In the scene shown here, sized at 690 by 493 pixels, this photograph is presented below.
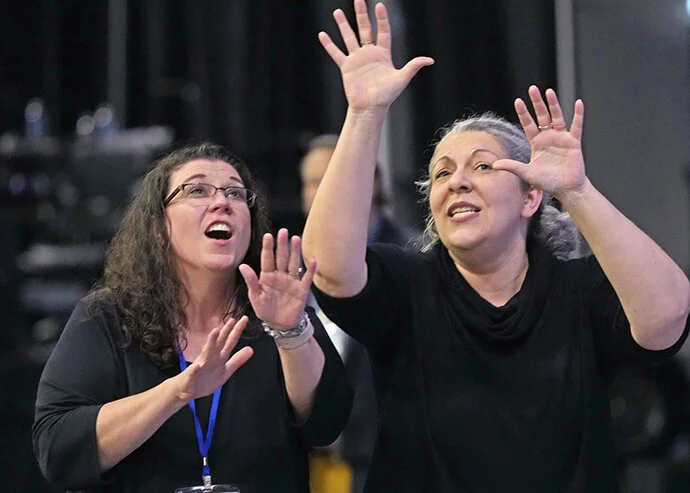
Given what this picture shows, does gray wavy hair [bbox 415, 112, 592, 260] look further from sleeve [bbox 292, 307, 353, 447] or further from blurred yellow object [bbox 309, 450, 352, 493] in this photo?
blurred yellow object [bbox 309, 450, 352, 493]

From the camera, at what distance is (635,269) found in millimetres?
2016

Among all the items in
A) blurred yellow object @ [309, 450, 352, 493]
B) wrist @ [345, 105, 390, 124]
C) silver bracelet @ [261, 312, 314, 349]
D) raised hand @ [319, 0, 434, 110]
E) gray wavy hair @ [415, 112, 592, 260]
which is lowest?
blurred yellow object @ [309, 450, 352, 493]

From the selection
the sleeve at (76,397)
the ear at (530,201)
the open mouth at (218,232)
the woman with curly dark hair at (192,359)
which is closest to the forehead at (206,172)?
the woman with curly dark hair at (192,359)

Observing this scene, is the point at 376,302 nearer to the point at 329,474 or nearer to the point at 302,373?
the point at 302,373

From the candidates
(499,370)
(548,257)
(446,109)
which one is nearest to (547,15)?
(446,109)

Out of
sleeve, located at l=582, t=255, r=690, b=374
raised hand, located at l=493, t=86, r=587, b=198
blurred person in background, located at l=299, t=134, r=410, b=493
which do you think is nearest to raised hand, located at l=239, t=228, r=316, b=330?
raised hand, located at l=493, t=86, r=587, b=198

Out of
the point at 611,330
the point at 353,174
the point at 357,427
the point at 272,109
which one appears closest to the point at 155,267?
the point at 353,174

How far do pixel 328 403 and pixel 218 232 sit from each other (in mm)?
437

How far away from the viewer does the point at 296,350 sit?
→ 2.17 m

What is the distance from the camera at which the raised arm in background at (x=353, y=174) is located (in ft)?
6.62

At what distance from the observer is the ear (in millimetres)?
2312

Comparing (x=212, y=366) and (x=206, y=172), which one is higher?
(x=206, y=172)

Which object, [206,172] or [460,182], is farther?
[206,172]

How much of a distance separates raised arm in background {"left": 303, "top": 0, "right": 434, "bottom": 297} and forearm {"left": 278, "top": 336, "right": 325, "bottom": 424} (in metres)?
0.17
